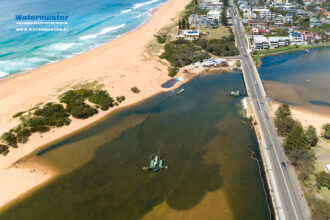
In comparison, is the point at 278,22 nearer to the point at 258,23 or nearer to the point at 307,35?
the point at 258,23

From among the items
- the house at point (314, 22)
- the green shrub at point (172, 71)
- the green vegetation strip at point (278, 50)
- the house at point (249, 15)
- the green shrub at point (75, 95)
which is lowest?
the green shrub at point (75, 95)

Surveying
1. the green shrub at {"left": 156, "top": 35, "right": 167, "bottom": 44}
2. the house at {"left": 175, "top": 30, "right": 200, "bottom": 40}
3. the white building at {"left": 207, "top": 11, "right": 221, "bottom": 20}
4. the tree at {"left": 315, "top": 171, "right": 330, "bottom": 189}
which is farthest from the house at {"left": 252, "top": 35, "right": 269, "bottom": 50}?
the tree at {"left": 315, "top": 171, "right": 330, "bottom": 189}

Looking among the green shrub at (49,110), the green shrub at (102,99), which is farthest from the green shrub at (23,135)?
the green shrub at (102,99)

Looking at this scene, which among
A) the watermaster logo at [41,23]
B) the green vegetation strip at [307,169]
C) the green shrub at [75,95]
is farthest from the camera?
the watermaster logo at [41,23]

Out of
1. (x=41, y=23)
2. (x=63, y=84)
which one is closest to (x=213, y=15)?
(x=63, y=84)

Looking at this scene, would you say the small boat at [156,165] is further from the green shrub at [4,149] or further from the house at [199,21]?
the house at [199,21]

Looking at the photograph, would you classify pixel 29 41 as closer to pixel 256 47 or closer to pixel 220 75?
pixel 220 75

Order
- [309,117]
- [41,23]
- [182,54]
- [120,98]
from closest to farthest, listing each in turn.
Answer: [309,117] → [120,98] → [182,54] → [41,23]
